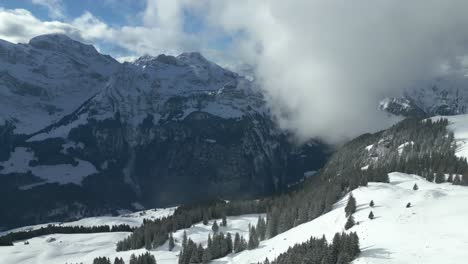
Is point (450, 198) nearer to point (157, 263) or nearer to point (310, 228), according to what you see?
point (310, 228)

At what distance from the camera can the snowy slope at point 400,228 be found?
308 ft

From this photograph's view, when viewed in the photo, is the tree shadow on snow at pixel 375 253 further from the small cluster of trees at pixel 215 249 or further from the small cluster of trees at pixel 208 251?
the small cluster of trees at pixel 208 251

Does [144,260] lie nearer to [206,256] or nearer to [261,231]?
[206,256]

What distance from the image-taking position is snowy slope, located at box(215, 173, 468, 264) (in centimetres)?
9394

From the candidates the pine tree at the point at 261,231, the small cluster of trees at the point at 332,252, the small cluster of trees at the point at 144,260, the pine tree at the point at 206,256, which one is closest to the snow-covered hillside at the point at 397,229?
the small cluster of trees at the point at 332,252

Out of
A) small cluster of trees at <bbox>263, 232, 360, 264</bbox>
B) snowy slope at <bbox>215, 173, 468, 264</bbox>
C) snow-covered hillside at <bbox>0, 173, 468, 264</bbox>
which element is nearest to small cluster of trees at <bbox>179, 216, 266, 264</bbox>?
snow-covered hillside at <bbox>0, 173, 468, 264</bbox>

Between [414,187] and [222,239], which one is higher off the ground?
[414,187]

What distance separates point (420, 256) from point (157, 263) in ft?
331

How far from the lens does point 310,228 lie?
6043 inches

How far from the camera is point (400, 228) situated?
381 ft

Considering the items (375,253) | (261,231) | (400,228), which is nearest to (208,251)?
(261,231)

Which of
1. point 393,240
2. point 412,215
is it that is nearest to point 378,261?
point 393,240

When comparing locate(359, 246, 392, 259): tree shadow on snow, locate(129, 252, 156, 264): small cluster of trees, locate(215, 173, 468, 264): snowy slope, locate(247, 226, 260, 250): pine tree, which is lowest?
locate(129, 252, 156, 264): small cluster of trees

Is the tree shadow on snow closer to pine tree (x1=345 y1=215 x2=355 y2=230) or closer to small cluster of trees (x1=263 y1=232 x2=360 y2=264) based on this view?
small cluster of trees (x1=263 y1=232 x2=360 y2=264)
